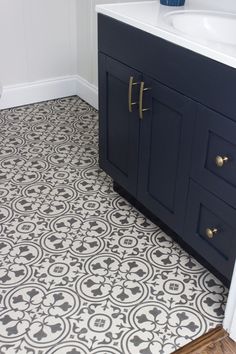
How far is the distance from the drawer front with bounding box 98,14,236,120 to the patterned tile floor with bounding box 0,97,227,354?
647 mm

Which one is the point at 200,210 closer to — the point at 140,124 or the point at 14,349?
the point at 140,124

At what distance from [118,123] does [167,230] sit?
1.61ft

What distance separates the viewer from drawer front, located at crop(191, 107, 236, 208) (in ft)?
4.36

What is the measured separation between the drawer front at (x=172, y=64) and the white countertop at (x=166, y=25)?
20mm

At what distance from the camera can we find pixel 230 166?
1.35m

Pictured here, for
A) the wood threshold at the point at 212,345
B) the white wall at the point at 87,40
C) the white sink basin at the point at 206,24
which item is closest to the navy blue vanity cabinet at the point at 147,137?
the white sink basin at the point at 206,24

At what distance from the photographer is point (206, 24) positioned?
171 centimetres

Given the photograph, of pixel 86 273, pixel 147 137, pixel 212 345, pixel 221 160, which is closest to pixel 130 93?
pixel 147 137

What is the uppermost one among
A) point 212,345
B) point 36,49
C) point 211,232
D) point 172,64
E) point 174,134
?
point 172,64

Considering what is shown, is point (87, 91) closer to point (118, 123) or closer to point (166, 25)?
point (118, 123)

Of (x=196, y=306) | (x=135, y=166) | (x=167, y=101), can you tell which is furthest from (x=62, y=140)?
(x=196, y=306)

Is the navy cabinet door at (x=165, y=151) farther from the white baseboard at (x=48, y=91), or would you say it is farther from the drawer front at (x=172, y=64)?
the white baseboard at (x=48, y=91)

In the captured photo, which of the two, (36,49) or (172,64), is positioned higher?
(172,64)

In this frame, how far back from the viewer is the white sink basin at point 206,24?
5.41 ft
